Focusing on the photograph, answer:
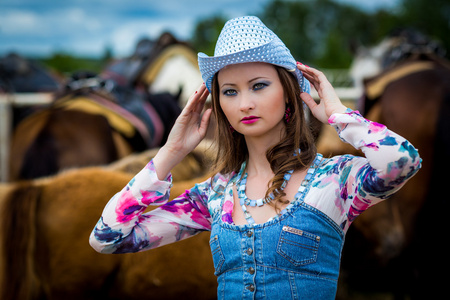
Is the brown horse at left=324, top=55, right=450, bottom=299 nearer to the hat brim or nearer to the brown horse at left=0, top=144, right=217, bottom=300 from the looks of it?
the brown horse at left=0, top=144, right=217, bottom=300

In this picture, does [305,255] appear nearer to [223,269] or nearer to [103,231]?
[223,269]

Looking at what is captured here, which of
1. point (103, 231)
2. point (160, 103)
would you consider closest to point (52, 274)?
point (103, 231)

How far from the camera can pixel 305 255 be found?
1127 mm

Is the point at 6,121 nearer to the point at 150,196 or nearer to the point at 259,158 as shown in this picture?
the point at 150,196

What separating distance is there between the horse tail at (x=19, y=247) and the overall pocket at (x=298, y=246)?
3.96 feet

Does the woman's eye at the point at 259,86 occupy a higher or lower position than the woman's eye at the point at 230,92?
higher

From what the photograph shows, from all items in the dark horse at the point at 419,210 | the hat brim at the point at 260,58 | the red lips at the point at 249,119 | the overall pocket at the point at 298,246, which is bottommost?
the dark horse at the point at 419,210

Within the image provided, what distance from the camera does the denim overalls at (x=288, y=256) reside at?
1.12 m

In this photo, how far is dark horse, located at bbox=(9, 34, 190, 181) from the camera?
3271 mm

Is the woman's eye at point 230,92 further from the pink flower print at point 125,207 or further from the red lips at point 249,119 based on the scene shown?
the pink flower print at point 125,207

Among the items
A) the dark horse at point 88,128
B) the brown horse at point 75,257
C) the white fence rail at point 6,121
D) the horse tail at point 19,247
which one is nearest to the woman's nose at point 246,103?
the brown horse at point 75,257

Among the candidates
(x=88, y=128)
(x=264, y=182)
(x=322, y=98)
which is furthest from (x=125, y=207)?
(x=88, y=128)

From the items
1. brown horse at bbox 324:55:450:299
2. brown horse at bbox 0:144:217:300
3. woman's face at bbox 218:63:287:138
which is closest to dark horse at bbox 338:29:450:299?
brown horse at bbox 324:55:450:299

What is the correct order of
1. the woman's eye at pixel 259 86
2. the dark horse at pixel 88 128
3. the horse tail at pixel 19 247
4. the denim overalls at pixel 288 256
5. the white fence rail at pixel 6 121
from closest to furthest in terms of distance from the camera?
the denim overalls at pixel 288 256
the woman's eye at pixel 259 86
the horse tail at pixel 19 247
the dark horse at pixel 88 128
the white fence rail at pixel 6 121
